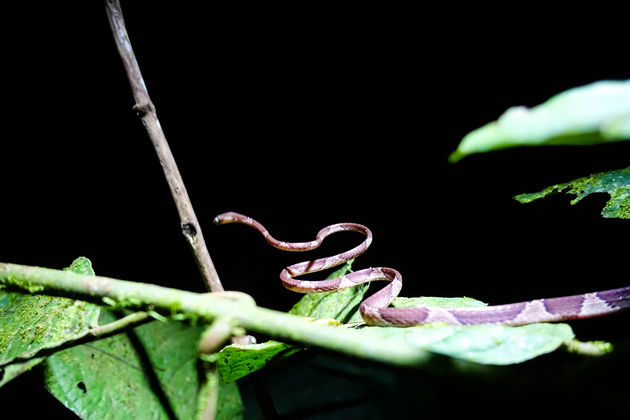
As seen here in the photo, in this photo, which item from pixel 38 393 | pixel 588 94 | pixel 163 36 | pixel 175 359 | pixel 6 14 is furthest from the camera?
pixel 163 36

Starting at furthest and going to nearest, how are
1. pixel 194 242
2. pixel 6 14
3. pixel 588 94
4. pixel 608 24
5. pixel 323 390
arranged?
pixel 323 390 → pixel 6 14 → pixel 608 24 → pixel 194 242 → pixel 588 94

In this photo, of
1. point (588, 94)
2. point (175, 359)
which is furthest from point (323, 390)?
point (588, 94)

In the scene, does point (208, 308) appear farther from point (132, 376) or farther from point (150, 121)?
point (132, 376)

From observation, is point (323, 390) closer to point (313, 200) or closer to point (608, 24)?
point (313, 200)

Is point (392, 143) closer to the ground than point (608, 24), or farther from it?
closer to the ground

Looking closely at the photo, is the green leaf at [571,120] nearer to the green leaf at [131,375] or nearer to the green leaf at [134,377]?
the green leaf at [134,377]

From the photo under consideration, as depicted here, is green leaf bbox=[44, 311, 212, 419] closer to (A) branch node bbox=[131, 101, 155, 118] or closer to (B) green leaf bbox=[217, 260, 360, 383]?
(B) green leaf bbox=[217, 260, 360, 383]

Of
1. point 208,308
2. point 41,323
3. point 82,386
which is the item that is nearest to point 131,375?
point 82,386

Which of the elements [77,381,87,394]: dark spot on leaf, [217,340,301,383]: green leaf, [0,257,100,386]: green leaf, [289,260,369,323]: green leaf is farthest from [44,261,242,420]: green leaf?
[289,260,369,323]: green leaf
